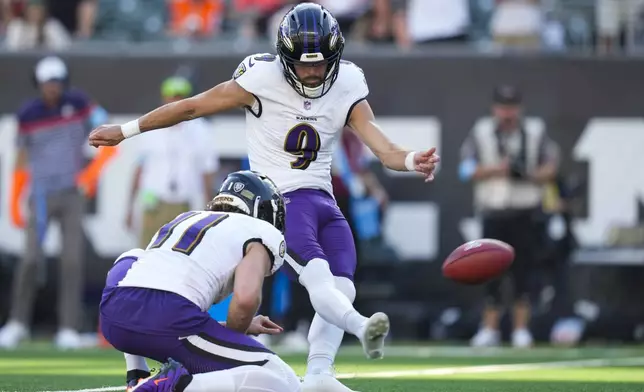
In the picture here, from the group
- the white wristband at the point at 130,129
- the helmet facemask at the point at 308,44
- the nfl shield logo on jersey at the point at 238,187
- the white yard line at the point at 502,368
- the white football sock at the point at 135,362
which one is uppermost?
the helmet facemask at the point at 308,44

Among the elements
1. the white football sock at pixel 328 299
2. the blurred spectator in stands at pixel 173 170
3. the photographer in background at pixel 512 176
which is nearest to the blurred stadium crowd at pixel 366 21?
the photographer in background at pixel 512 176

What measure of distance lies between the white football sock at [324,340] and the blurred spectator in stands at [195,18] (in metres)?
7.62

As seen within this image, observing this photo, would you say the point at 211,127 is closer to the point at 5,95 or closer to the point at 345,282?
the point at 5,95

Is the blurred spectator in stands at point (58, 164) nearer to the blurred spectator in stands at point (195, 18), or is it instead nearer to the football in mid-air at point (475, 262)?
the blurred spectator in stands at point (195, 18)

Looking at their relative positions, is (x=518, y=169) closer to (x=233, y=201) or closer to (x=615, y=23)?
(x=615, y=23)

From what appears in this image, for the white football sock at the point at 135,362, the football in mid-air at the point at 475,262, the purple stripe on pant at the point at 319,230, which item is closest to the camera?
the white football sock at the point at 135,362

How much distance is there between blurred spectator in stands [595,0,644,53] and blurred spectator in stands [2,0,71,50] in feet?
17.7

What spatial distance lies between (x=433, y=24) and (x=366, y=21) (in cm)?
72

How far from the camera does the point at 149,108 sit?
13.5 metres

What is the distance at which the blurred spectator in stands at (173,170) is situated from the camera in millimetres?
12055

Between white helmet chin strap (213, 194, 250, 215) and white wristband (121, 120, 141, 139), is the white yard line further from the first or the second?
white helmet chin strap (213, 194, 250, 215)

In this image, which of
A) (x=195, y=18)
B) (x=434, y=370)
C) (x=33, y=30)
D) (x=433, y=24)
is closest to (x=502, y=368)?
(x=434, y=370)

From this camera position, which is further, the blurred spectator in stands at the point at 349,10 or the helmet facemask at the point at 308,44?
the blurred spectator in stands at the point at 349,10

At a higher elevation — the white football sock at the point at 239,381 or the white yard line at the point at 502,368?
the white football sock at the point at 239,381
